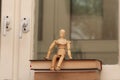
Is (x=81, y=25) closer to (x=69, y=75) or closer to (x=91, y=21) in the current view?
(x=91, y=21)

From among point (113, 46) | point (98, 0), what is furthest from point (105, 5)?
point (113, 46)

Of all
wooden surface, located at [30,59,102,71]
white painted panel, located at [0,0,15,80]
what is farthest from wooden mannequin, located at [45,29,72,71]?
white painted panel, located at [0,0,15,80]

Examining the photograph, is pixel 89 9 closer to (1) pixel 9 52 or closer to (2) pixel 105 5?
(2) pixel 105 5

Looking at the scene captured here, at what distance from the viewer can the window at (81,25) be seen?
1.17 metres

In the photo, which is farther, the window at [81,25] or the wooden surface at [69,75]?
the window at [81,25]

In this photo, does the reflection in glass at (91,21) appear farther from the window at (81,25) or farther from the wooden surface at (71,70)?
the wooden surface at (71,70)

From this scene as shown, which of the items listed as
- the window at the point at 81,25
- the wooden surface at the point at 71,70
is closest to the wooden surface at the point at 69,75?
the wooden surface at the point at 71,70

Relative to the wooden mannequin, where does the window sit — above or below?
above

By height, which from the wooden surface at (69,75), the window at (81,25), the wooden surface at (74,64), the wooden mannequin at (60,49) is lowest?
the wooden surface at (69,75)

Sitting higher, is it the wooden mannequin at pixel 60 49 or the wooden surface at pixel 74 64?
the wooden mannequin at pixel 60 49

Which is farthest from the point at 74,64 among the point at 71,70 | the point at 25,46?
the point at 25,46

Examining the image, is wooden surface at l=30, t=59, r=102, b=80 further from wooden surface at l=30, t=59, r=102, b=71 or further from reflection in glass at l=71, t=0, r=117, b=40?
reflection in glass at l=71, t=0, r=117, b=40

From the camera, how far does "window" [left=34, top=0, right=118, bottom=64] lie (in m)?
1.17

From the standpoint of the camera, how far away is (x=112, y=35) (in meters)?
1.18
